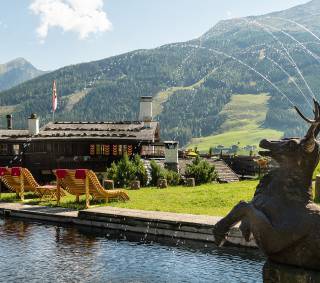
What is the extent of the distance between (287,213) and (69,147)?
37.6 metres

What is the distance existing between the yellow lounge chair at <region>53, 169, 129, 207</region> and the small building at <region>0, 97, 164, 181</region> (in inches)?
745

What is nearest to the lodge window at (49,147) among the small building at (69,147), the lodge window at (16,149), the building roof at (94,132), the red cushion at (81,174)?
the small building at (69,147)

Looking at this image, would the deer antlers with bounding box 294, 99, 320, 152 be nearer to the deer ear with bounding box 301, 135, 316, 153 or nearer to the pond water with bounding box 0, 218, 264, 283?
the deer ear with bounding box 301, 135, 316, 153

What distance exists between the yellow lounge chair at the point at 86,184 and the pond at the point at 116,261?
236 inches

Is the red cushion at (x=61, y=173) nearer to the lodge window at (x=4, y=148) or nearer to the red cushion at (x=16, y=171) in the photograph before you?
the red cushion at (x=16, y=171)

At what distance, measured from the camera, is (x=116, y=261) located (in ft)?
42.5

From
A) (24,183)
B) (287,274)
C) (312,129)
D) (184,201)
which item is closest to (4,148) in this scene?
(24,183)

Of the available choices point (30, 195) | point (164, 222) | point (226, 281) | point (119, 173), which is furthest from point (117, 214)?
point (119, 173)

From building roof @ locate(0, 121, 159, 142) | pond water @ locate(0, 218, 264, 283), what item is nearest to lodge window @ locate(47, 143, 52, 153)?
building roof @ locate(0, 121, 159, 142)

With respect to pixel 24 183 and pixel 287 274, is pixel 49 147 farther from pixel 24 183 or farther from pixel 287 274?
pixel 287 274

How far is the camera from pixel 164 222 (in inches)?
622

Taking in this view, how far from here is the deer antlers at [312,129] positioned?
6.92 meters

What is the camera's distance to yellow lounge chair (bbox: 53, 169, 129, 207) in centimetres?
2255

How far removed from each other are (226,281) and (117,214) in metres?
7.08
